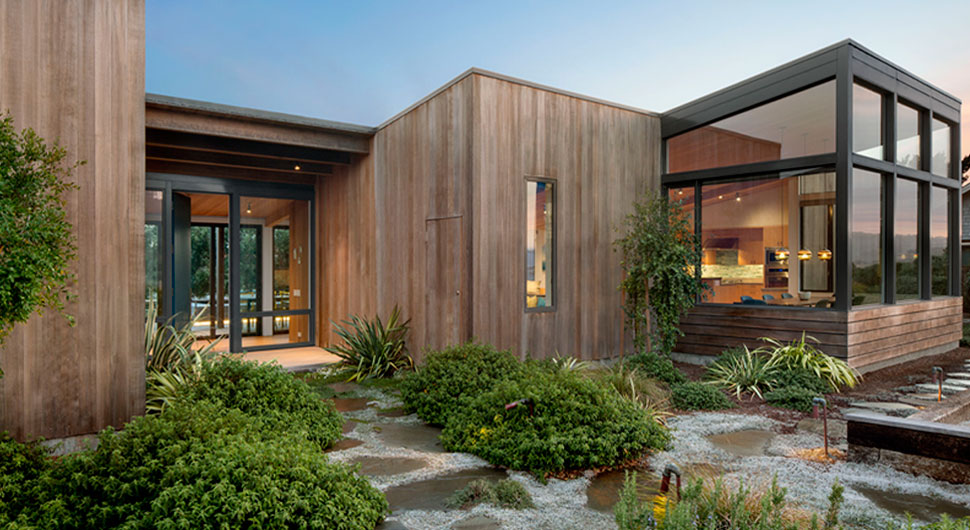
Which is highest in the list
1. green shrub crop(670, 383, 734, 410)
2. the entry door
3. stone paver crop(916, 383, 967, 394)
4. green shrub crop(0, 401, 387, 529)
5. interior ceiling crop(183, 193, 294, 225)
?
interior ceiling crop(183, 193, 294, 225)

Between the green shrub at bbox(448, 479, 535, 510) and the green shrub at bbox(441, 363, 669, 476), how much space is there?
401 mm

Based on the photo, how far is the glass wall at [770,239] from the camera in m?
7.08

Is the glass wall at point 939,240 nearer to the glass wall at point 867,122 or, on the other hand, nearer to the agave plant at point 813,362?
the glass wall at point 867,122

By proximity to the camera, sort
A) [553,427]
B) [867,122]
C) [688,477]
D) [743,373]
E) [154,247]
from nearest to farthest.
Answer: [688,477], [553,427], [743,373], [867,122], [154,247]

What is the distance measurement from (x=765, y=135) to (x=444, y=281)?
4694mm

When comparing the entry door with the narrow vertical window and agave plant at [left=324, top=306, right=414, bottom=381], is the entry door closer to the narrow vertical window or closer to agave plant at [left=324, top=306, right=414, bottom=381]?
agave plant at [left=324, top=306, right=414, bottom=381]

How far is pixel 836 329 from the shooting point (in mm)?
6664

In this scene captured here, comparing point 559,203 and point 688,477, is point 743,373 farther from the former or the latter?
point 688,477

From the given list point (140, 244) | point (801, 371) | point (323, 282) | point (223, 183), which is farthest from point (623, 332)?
point (223, 183)

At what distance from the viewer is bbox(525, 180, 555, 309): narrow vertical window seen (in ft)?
22.5


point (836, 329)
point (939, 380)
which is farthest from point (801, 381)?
point (939, 380)

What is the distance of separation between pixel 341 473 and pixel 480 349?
2.72 meters

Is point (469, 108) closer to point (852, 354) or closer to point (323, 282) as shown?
point (323, 282)

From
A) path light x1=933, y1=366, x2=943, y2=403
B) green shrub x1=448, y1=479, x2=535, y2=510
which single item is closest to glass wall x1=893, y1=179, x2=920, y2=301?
path light x1=933, y1=366, x2=943, y2=403
